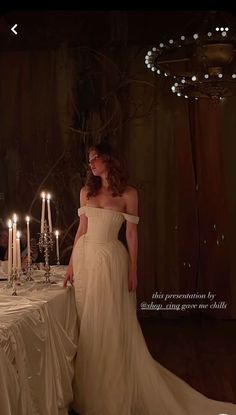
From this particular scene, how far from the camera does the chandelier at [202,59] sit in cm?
261

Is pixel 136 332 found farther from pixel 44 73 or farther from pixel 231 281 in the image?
pixel 44 73

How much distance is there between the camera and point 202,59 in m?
2.72

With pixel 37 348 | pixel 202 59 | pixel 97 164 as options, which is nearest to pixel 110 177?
pixel 97 164

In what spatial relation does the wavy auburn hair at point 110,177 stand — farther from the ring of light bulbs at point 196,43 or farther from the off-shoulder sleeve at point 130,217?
the ring of light bulbs at point 196,43

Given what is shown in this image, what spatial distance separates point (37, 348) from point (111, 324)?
2.26ft

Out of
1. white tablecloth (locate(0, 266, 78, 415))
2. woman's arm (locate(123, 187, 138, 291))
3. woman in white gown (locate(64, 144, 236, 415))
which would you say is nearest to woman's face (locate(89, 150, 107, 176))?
woman in white gown (locate(64, 144, 236, 415))

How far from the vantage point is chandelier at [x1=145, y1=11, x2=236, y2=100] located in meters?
2.61

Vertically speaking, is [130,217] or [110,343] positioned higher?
[130,217]

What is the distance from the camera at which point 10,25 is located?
5.31 m

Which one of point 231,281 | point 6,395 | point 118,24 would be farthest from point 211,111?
point 6,395

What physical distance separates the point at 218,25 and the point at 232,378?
297 cm

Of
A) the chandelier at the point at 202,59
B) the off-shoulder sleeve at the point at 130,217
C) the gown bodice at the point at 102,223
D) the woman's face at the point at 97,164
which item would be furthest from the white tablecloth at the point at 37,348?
the chandelier at the point at 202,59

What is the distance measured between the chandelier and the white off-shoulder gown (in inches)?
33.3

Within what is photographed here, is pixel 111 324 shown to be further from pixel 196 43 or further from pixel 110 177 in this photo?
pixel 196 43
